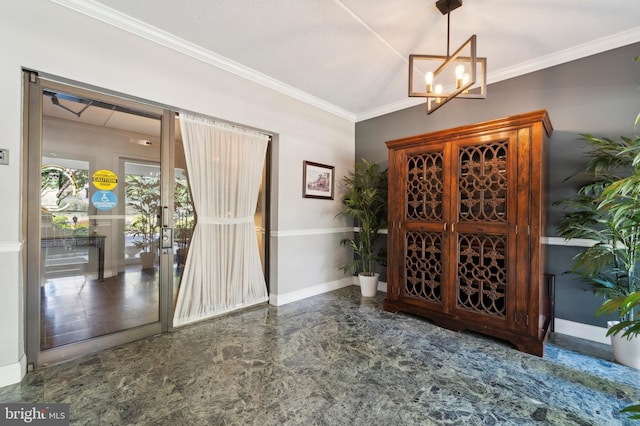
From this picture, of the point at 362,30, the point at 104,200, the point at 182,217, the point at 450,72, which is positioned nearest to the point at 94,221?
the point at 104,200

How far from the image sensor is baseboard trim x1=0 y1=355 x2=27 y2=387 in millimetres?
1797

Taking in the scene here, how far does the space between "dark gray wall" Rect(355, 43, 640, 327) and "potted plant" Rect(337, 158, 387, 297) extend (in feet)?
5.23

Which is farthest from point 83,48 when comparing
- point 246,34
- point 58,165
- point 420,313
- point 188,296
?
point 420,313

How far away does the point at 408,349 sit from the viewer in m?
2.36

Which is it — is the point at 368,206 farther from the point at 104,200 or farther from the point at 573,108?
the point at 104,200

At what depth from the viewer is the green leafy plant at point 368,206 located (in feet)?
12.7

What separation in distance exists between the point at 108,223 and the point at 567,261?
4.35 metres

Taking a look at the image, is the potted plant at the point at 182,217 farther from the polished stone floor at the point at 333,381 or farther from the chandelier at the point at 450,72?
the chandelier at the point at 450,72

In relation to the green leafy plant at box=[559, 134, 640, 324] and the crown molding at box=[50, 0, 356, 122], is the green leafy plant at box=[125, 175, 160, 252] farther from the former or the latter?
the green leafy plant at box=[559, 134, 640, 324]

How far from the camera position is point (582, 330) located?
2605mm

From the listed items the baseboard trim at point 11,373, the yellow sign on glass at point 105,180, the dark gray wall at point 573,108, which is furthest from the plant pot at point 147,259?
the dark gray wall at point 573,108

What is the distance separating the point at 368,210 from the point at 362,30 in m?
2.20

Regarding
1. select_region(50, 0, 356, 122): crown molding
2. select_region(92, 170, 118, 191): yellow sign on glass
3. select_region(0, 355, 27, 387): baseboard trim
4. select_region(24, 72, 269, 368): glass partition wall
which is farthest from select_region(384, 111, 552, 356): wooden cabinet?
select_region(0, 355, 27, 387): baseboard trim

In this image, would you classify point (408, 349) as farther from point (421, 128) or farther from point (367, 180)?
point (421, 128)
